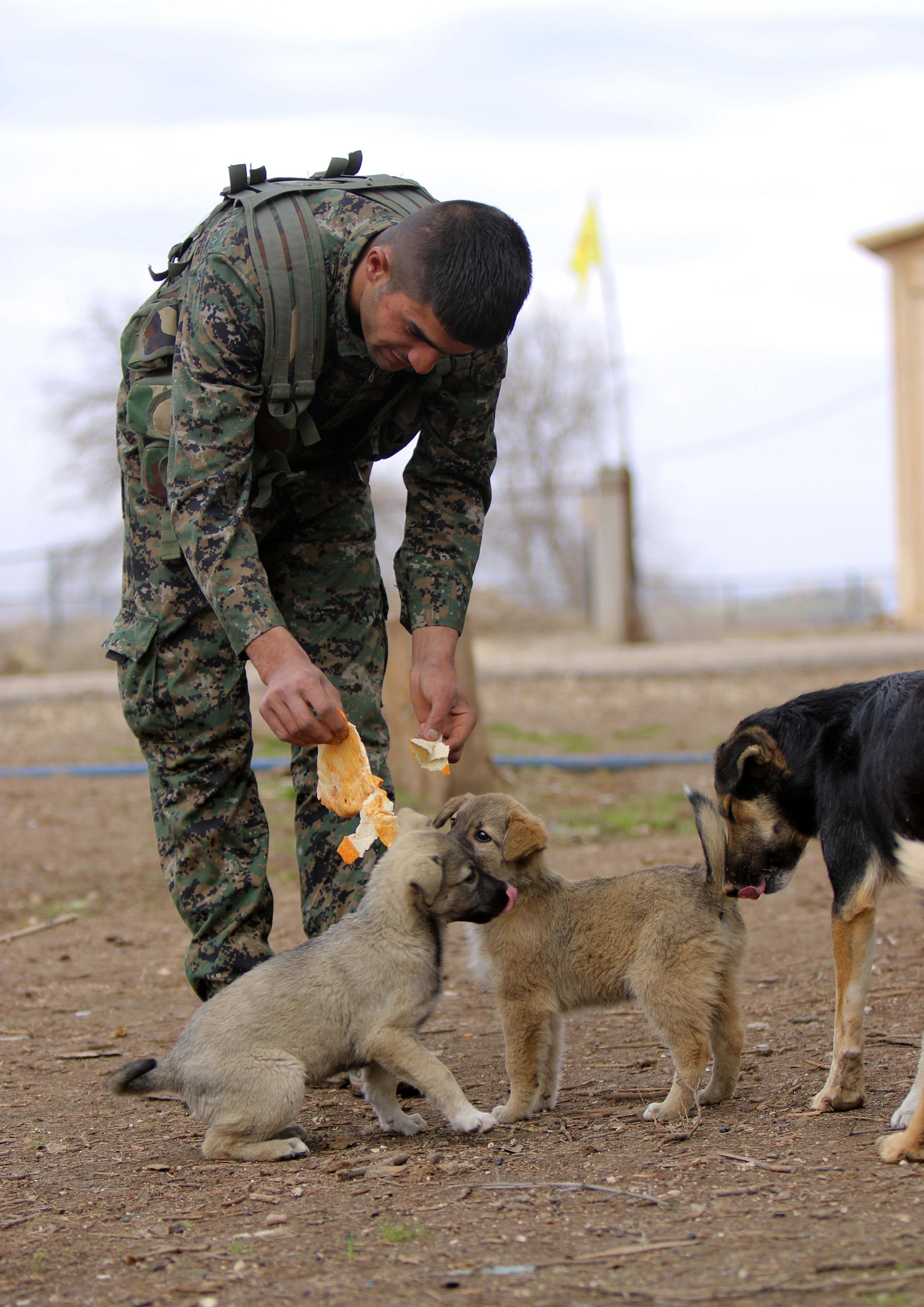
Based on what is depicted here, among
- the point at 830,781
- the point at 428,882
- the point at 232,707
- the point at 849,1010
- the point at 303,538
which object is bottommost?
the point at 849,1010

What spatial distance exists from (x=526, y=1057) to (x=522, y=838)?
0.69 metres

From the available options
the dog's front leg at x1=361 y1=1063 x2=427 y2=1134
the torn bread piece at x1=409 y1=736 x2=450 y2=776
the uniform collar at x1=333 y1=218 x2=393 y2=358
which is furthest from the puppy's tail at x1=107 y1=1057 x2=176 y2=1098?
the uniform collar at x1=333 y1=218 x2=393 y2=358

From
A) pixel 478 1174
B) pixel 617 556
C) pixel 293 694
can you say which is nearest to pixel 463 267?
pixel 293 694

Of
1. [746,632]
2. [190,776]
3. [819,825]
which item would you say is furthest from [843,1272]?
[746,632]

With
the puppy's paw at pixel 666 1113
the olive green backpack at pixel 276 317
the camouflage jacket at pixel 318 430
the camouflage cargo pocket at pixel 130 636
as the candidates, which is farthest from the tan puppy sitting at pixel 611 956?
the olive green backpack at pixel 276 317

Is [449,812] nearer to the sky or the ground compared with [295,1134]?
nearer to the sky

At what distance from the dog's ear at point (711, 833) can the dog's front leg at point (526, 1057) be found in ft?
2.29

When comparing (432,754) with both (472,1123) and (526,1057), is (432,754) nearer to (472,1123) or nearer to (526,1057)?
(526,1057)

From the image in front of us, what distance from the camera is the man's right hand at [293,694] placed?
3590 mm

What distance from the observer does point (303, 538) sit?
4551 millimetres

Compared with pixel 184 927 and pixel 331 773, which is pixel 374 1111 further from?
pixel 184 927

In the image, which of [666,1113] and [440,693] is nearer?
[666,1113]

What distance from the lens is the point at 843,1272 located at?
2.44m

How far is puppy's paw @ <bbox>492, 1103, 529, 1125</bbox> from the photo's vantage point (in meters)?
3.87
